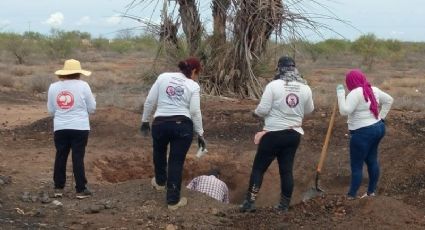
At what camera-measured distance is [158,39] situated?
15.6 m

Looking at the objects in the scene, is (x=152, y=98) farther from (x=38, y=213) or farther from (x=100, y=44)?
(x=100, y=44)

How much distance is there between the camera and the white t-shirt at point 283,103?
22.6 feet

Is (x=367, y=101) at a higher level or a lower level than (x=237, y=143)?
higher

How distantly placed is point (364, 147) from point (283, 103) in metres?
1.37

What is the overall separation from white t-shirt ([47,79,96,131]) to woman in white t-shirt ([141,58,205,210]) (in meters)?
0.87

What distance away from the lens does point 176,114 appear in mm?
7082

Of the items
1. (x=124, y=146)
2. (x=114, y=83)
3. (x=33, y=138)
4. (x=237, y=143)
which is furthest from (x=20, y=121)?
(x=114, y=83)

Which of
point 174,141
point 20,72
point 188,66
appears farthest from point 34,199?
point 20,72

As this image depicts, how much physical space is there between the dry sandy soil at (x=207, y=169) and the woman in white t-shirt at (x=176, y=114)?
0.37m

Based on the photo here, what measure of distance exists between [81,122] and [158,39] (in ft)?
26.6

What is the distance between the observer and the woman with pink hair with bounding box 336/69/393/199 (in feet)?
24.7

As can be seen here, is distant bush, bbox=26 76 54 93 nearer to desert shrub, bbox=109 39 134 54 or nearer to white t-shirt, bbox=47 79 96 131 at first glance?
white t-shirt, bbox=47 79 96 131

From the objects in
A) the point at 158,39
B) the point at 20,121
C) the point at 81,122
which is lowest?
the point at 20,121

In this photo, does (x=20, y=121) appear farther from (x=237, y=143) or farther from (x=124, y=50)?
(x=124, y=50)
